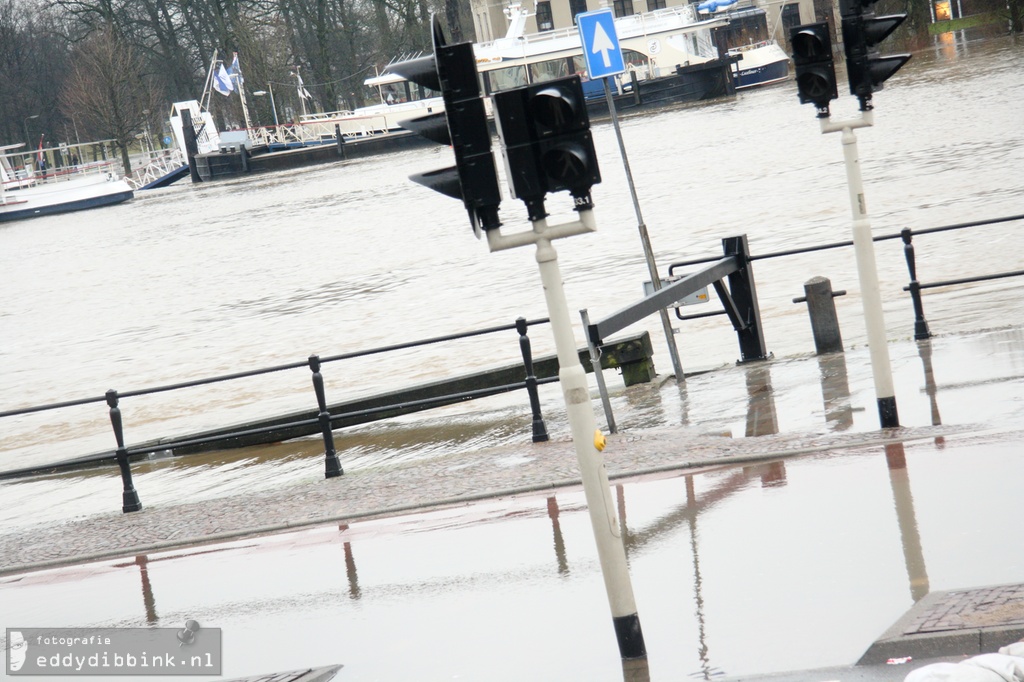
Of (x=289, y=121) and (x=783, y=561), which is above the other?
(x=289, y=121)

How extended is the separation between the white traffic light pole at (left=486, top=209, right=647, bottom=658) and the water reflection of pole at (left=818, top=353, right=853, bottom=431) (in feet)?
13.1

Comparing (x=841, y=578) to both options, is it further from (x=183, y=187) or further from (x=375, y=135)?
(x=183, y=187)

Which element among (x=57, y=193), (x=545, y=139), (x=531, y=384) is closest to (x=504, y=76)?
(x=57, y=193)

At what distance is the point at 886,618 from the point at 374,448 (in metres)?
8.11

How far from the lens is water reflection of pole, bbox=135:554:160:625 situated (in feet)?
24.2

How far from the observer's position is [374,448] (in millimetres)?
12773

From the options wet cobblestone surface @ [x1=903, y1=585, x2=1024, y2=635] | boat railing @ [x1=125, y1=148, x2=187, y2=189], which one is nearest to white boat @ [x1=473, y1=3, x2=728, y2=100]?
boat railing @ [x1=125, y1=148, x2=187, y2=189]

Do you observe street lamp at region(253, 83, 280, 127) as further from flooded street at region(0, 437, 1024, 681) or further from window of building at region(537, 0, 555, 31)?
flooded street at region(0, 437, 1024, 681)

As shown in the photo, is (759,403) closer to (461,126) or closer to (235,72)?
(461,126)

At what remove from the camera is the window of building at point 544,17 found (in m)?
95.6

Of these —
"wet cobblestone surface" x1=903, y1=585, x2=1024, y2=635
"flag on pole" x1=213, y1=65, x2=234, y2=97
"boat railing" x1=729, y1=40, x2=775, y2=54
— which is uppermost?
"flag on pole" x1=213, y1=65, x2=234, y2=97

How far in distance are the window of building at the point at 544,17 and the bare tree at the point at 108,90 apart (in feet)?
111

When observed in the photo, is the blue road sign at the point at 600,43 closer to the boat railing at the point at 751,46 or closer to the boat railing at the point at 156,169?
the boat railing at the point at 751,46

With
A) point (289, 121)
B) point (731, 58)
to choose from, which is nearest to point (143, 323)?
point (731, 58)
